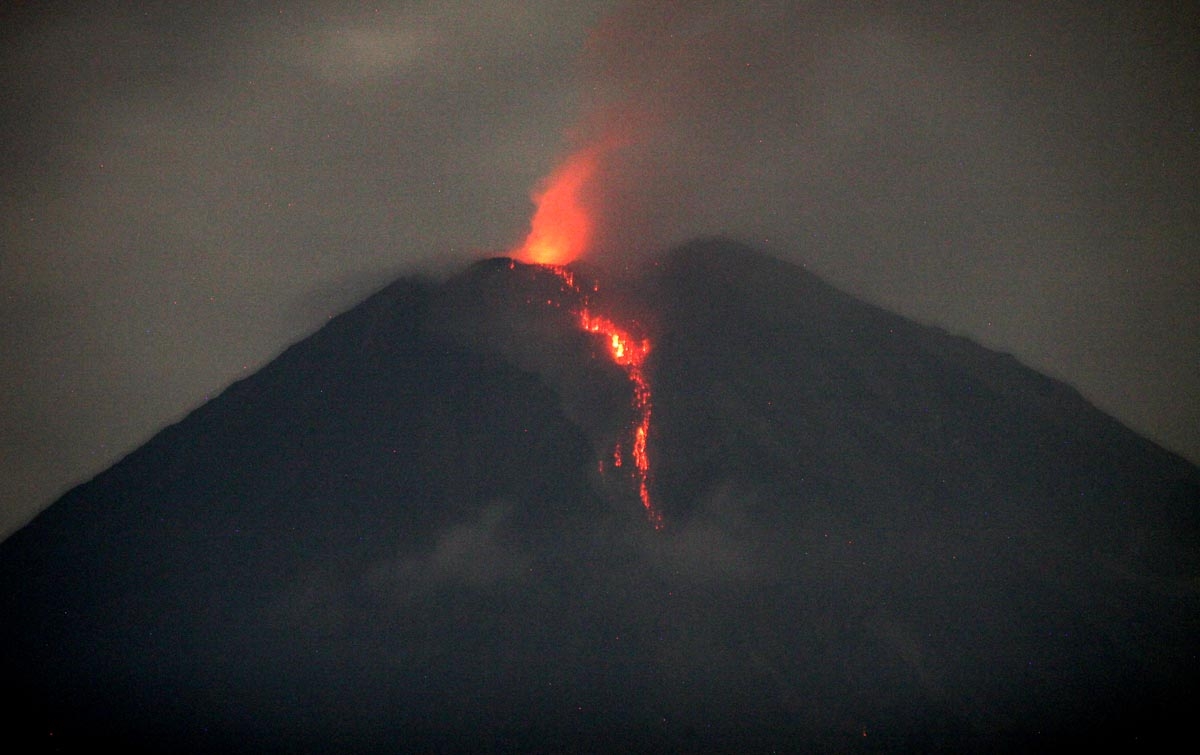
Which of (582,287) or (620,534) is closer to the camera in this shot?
(620,534)

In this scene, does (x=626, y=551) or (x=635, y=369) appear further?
(x=635, y=369)

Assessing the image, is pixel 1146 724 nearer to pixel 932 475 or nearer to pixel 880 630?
pixel 880 630

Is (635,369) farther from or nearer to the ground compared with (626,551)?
farther from the ground

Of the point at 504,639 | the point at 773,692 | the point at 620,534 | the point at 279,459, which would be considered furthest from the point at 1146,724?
the point at 279,459

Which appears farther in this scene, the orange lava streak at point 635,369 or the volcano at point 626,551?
the orange lava streak at point 635,369
